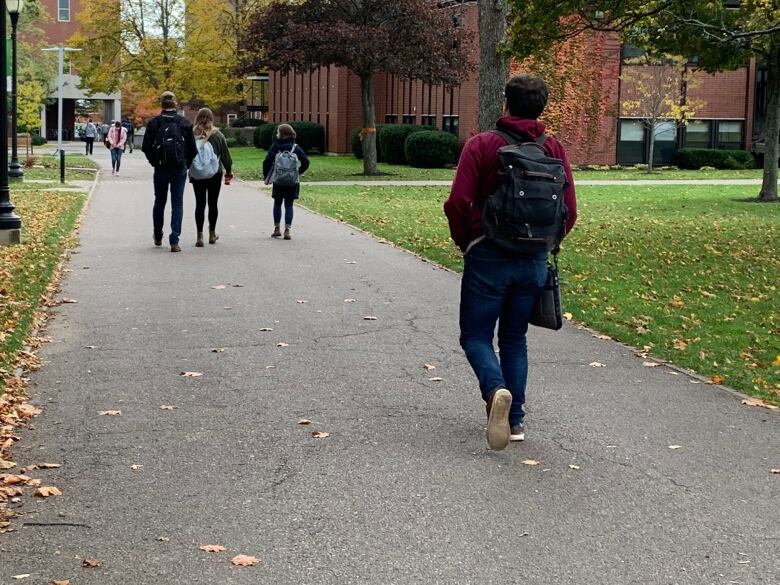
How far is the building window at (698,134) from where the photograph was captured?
154 ft

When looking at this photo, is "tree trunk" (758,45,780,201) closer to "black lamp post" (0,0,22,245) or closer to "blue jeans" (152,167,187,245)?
"blue jeans" (152,167,187,245)

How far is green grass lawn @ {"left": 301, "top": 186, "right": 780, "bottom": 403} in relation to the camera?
957 centimetres

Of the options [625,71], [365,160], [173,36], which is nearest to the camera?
[365,160]

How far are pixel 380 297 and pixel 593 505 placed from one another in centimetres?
660

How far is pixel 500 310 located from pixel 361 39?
29912 millimetres

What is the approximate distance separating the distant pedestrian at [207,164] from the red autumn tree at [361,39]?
19883 millimetres

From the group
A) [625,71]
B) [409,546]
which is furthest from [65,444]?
[625,71]

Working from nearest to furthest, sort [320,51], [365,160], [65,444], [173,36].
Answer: [65,444] → [320,51] → [365,160] → [173,36]

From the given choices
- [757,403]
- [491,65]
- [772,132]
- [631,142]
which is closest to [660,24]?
[491,65]

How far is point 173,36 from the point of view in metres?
68.2

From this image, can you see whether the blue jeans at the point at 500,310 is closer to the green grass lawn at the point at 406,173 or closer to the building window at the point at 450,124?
the green grass lawn at the point at 406,173

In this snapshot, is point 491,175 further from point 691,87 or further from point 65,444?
point 691,87

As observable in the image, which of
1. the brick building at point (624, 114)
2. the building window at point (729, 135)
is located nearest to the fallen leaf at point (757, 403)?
the brick building at point (624, 114)

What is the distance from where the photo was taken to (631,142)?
4678cm
